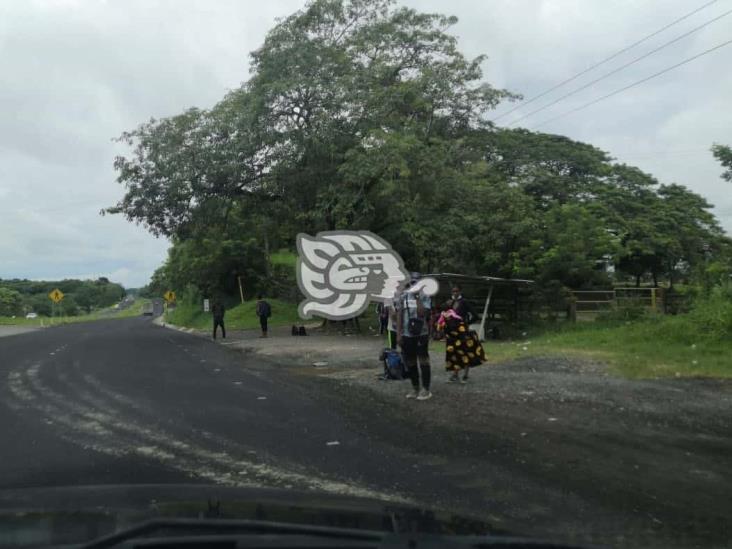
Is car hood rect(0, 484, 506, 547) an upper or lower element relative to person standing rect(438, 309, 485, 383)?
lower

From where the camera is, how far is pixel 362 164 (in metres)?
20.3

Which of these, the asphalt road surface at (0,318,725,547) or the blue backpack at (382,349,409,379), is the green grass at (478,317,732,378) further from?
the asphalt road surface at (0,318,725,547)

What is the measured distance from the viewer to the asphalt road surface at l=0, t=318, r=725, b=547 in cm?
491

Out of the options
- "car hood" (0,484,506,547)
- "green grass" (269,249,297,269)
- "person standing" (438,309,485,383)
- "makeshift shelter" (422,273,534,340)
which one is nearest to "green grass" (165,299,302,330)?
"green grass" (269,249,297,269)

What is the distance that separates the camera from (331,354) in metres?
17.5

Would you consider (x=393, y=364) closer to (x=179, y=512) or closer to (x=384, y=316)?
(x=384, y=316)

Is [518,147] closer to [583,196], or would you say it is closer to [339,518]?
[583,196]

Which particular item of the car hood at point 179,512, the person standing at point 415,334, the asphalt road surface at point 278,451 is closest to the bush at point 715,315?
the person standing at point 415,334

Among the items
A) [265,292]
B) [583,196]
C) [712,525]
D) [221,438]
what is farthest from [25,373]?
[583,196]

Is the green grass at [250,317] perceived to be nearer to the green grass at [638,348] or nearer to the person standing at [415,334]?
the green grass at [638,348]

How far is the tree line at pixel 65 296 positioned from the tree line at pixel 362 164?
181 ft

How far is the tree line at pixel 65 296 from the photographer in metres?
78.3

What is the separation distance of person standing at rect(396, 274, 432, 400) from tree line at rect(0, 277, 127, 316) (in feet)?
229

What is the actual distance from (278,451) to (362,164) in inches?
570
